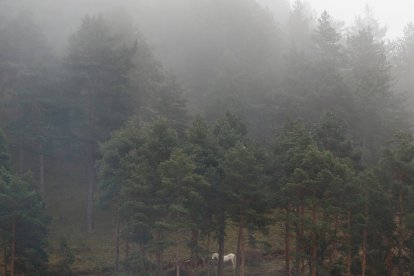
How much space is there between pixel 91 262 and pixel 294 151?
17.0m

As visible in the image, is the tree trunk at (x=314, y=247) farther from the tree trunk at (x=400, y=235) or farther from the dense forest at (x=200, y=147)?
the tree trunk at (x=400, y=235)

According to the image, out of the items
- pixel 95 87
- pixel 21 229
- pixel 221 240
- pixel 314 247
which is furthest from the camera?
pixel 95 87

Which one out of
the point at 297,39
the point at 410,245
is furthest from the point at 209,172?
the point at 297,39

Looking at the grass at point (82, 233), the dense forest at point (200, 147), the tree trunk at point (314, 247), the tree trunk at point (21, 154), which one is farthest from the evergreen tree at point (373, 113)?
the tree trunk at point (21, 154)

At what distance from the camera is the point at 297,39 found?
2756 inches

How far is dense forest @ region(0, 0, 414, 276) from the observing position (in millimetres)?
27312

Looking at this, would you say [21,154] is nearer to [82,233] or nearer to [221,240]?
[82,233]

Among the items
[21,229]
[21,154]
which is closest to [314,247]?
[21,229]

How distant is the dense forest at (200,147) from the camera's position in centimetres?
2731

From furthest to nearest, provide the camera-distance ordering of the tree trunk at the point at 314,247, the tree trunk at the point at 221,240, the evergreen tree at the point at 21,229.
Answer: the tree trunk at the point at 221,240 < the evergreen tree at the point at 21,229 < the tree trunk at the point at 314,247

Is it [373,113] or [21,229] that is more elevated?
[373,113]

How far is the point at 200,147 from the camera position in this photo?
31.9 metres

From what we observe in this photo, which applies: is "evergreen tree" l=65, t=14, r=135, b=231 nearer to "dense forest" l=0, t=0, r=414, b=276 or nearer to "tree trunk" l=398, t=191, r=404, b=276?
"dense forest" l=0, t=0, r=414, b=276

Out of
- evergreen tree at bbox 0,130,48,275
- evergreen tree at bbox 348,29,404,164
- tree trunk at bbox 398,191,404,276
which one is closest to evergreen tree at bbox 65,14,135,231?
evergreen tree at bbox 0,130,48,275
